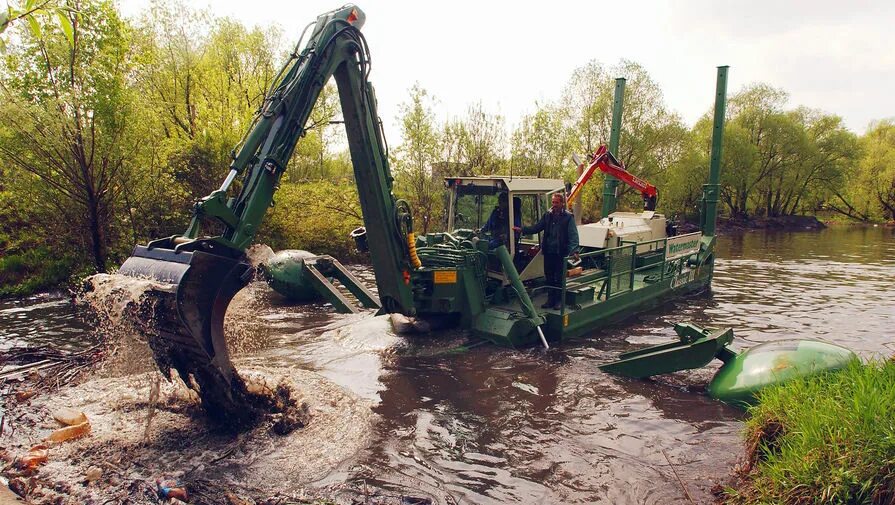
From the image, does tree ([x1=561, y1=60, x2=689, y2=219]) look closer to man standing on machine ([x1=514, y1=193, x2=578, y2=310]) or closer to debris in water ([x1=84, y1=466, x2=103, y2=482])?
man standing on machine ([x1=514, y1=193, x2=578, y2=310])

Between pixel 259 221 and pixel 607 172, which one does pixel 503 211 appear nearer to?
pixel 259 221

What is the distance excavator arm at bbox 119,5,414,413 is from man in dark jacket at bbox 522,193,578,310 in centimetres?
244

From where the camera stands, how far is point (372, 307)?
9859 mm

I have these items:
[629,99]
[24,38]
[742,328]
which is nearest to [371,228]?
[742,328]

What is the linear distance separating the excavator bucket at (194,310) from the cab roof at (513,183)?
452cm

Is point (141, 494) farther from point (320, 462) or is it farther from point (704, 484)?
point (704, 484)

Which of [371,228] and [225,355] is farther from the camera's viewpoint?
[371,228]

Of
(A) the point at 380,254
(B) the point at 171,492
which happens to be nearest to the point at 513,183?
(A) the point at 380,254

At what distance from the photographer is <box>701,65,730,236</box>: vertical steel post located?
13.3 meters

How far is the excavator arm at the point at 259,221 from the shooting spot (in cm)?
475

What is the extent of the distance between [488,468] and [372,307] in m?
5.27

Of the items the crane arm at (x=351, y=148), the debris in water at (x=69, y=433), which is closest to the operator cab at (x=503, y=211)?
the crane arm at (x=351, y=148)

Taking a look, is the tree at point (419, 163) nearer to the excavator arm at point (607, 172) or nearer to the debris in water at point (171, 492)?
the excavator arm at point (607, 172)

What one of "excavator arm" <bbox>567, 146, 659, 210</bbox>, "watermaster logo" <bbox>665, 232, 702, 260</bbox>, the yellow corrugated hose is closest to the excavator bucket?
the yellow corrugated hose
